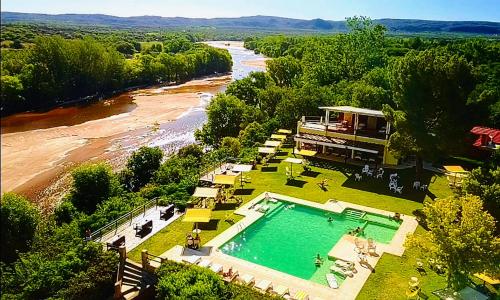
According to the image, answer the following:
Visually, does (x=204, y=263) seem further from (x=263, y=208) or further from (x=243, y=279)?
(x=263, y=208)

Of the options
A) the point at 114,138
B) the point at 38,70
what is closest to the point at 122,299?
the point at 114,138

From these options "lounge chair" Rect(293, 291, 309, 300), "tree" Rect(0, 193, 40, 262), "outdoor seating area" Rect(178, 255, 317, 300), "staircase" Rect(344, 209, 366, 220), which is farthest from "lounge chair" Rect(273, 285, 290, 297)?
"tree" Rect(0, 193, 40, 262)

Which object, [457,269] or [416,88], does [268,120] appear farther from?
[457,269]

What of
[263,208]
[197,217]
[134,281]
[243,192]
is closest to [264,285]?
[134,281]

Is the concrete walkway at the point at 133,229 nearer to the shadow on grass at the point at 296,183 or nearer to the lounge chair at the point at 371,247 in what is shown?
the shadow on grass at the point at 296,183

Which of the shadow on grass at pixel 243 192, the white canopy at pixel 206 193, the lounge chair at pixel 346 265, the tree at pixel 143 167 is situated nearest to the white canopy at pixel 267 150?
the shadow on grass at pixel 243 192

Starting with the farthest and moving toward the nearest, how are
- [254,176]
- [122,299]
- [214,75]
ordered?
[214,75] → [254,176] → [122,299]
